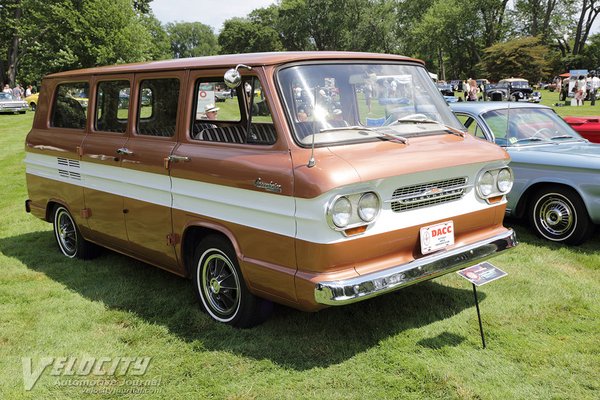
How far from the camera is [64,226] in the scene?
6480 mm

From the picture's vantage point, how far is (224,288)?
4.38 meters

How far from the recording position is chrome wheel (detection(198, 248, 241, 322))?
4285mm

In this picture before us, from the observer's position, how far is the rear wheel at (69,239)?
20.4 ft

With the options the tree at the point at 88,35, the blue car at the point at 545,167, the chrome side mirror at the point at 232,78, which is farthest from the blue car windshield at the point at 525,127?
the tree at the point at 88,35

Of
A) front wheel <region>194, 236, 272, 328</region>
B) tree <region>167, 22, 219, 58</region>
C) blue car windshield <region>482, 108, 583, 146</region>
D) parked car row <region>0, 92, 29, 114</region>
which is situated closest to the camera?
front wheel <region>194, 236, 272, 328</region>

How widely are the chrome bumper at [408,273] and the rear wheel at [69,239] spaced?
375 cm

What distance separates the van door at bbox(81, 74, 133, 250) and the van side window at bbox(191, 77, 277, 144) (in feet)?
2.73

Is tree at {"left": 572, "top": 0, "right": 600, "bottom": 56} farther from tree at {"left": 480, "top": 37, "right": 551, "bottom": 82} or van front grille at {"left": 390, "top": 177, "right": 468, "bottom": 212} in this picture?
van front grille at {"left": 390, "top": 177, "right": 468, "bottom": 212}

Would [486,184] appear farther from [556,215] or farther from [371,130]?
[556,215]

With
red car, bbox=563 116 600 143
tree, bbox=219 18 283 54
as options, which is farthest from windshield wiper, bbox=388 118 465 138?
tree, bbox=219 18 283 54

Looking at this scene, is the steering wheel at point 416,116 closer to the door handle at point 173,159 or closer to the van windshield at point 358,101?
the van windshield at point 358,101

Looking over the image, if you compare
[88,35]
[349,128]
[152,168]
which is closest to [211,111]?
[152,168]

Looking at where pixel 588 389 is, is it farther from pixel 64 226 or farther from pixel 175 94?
pixel 64 226

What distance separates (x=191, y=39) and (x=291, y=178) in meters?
162
